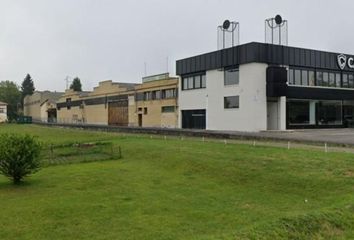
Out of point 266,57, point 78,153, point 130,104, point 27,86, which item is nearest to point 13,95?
point 27,86

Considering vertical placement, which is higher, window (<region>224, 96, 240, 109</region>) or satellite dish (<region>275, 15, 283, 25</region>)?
satellite dish (<region>275, 15, 283, 25</region>)

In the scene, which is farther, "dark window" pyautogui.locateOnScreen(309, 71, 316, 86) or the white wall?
"dark window" pyautogui.locateOnScreen(309, 71, 316, 86)

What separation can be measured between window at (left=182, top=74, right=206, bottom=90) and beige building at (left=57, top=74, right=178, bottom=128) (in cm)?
334

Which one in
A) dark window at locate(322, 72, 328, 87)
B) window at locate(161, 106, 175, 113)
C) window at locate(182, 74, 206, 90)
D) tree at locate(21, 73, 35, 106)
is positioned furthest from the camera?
tree at locate(21, 73, 35, 106)

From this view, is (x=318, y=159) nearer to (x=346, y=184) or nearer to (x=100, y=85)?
(x=346, y=184)

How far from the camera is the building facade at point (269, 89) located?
1756 inches

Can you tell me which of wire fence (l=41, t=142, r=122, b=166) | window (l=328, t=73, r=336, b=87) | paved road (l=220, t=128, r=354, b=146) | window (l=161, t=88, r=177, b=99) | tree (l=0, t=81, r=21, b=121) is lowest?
wire fence (l=41, t=142, r=122, b=166)

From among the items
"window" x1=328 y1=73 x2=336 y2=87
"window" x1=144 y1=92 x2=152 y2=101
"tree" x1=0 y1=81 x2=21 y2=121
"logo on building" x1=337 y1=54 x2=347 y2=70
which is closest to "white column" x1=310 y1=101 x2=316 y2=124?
"window" x1=328 y1=73 x2=336 y2=87

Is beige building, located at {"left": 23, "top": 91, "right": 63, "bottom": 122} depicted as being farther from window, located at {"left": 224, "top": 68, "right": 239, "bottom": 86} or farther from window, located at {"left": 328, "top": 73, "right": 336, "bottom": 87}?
window, located at {"left": 328, "top": 73, "right": 336, "bottom": 87}

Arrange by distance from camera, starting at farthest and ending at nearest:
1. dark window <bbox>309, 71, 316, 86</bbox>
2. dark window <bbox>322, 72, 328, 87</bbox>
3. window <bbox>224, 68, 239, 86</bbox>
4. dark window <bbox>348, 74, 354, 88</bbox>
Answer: dark window <bbox>348, 74, 354, 88</bbox>
dark window <bbox>322, 72, 328, 87</bbox>
dark window <bbox>309, 71, 316, 86</bbox>
window <bbox>224, 68, 239, 86</bbox>

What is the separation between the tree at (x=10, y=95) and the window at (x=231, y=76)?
404 ft

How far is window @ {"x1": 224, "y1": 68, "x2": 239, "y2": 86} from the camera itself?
47094mm

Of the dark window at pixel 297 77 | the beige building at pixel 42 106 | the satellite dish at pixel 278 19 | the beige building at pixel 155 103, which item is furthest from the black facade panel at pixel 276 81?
the beige building at pixel 42 106

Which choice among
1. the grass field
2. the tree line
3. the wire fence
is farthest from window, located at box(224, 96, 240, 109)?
the tree line
